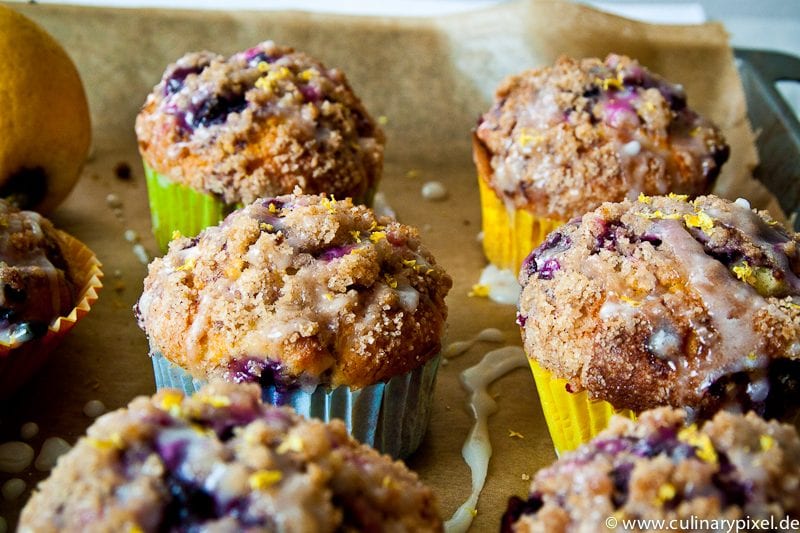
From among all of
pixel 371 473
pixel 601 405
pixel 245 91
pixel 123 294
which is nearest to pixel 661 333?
→ pixel 601 405

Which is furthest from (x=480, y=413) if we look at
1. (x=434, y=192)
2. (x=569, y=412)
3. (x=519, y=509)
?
(x=434, y=192)

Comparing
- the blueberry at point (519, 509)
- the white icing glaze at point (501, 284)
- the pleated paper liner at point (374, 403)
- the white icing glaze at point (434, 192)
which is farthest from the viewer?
the white icing glaze at point (434, 192)

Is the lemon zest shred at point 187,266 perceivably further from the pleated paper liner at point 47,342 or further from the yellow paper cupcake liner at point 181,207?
the yellow paper cupcake liner at point 181,207

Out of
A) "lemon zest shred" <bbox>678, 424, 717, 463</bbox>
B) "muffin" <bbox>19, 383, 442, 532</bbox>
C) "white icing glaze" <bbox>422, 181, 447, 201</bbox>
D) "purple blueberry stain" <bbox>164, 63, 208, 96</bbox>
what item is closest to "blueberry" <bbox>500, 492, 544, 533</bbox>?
"muffin" <bbox>19, 383, 442, 532</bbox>

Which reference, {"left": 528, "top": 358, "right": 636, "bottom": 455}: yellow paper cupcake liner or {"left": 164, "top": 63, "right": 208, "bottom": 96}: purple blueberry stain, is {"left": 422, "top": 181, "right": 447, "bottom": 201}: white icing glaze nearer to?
{"left": 164, "top": 63, "right": 208, "bottom": 96}: purple blueberry stain

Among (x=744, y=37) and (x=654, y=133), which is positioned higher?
(x=654, y=133)

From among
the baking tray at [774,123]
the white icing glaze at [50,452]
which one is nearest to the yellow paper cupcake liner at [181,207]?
the white icing glaze at [50,452]

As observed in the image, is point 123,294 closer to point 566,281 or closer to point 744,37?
point 566,281
